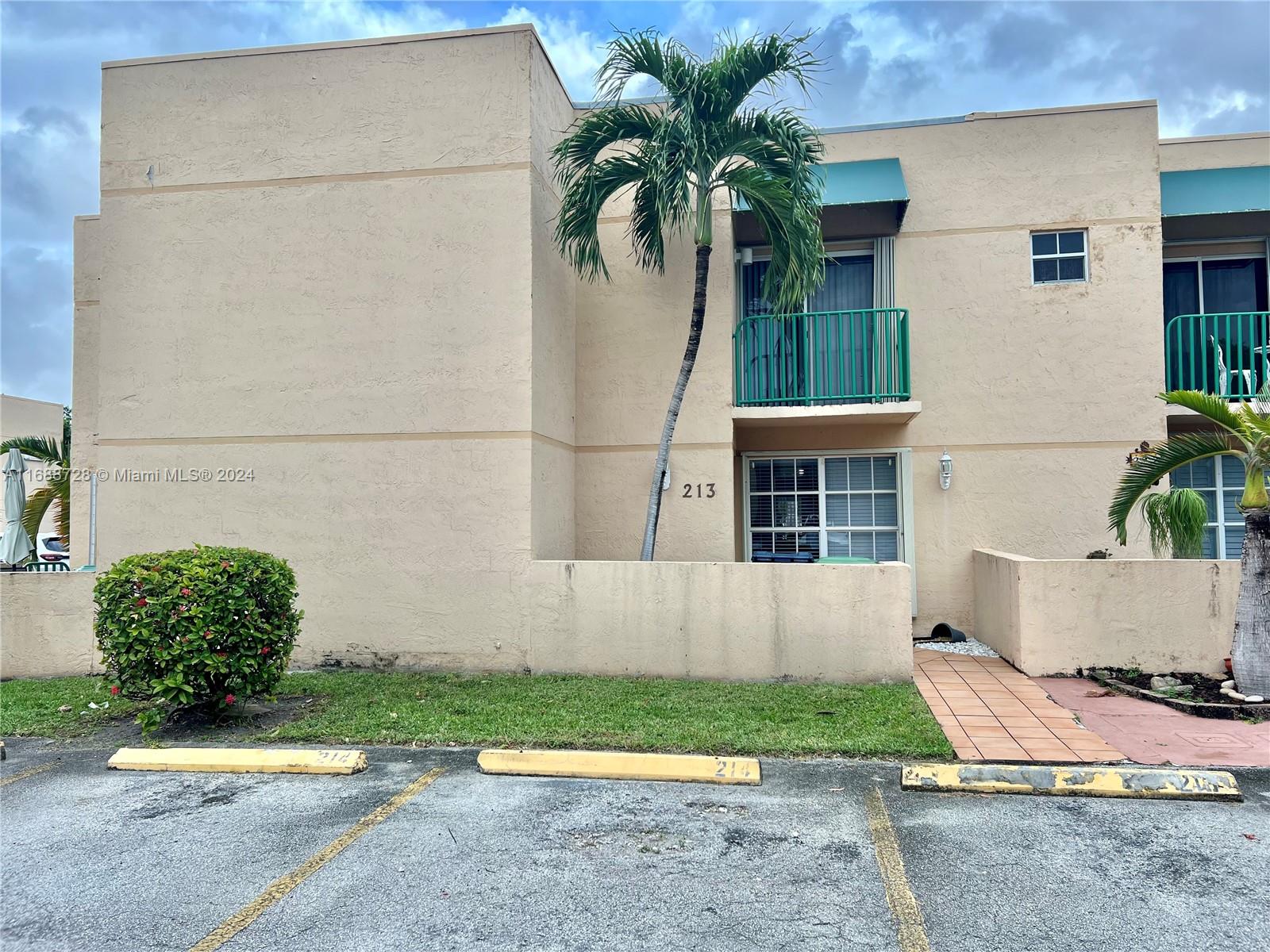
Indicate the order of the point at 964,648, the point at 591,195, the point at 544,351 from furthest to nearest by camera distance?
the point at 964,648 < the point at 544,351 < the point at 591,195

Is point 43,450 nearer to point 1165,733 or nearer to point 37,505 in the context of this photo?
point 37,505

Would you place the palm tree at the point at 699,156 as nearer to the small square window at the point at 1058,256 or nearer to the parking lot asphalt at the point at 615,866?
the small square window at the point at 1058,256

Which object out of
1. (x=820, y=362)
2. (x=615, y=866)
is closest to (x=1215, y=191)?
(x=820, y=362)

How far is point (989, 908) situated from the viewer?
3463 millimetres

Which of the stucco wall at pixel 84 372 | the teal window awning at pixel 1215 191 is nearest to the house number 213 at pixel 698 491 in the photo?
the teal window awning at pixel 1215 191

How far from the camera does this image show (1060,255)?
398 inches

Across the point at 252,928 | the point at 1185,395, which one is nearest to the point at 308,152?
the point at 252,928

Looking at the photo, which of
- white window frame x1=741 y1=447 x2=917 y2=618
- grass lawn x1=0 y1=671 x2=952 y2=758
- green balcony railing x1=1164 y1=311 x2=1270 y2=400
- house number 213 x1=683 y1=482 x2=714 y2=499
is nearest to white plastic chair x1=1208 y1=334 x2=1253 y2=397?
green balcony railing x1=1164 y1=311 x2=1270 y2=400

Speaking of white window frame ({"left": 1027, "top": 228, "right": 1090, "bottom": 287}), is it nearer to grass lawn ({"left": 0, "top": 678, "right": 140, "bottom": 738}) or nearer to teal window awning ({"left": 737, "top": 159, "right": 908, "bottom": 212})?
teal window awning ({"left": 737, "top": 159, "right": 908, "bottom": 212})

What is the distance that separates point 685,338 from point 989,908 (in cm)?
722

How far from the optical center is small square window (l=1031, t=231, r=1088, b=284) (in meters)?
10.1

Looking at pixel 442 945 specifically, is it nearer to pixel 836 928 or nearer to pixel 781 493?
pixel 836 928

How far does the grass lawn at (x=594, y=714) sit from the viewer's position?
5711 mm

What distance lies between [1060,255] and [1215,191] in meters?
2.06
